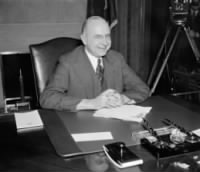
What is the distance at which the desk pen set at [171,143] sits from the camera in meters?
0.94

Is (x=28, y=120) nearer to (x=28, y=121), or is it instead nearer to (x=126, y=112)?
(x=28, y=121)

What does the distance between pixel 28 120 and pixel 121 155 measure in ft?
1.89

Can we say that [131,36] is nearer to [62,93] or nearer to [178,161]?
[62,93]

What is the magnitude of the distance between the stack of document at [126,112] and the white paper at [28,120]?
280 millimetres

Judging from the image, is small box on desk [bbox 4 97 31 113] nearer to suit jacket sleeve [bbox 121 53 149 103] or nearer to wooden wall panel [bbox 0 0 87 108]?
wooden wall panel [bbox 0 0 87 108]

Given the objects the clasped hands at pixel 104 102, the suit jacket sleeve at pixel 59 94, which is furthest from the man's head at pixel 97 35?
the clasped hands at pixel 104 102

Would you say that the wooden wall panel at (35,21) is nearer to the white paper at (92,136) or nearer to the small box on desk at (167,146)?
the white paper at (92,136)

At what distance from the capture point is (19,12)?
3.09 meters

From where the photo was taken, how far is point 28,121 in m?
1.30

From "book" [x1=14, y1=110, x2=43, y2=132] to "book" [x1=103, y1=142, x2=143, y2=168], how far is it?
403 mm

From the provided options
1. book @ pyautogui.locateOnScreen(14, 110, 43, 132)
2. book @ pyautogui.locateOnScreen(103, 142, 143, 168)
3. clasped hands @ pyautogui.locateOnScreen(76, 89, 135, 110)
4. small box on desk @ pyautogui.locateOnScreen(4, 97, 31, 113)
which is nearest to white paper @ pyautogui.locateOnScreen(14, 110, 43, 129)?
book @ pyautogui.locateOnScreen(14, 110, 43, 132)

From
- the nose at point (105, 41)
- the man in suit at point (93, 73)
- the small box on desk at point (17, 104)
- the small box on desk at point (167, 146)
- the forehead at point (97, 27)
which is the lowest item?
the small box on desk at point (17, 104)

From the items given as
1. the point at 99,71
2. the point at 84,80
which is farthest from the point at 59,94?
the point at 99,71

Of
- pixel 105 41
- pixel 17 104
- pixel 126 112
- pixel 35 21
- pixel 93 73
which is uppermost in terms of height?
pixel 35 21
